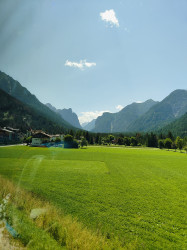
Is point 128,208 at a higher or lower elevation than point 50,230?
higher

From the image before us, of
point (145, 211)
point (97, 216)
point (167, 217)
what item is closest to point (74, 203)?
point (97, 216)

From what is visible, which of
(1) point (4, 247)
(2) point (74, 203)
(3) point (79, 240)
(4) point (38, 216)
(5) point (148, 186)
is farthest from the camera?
(5) point (148, 186)

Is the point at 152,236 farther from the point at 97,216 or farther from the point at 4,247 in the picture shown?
the point at 4,247

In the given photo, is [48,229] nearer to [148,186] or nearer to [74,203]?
[74,203]

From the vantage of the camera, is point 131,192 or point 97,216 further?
point 131,192

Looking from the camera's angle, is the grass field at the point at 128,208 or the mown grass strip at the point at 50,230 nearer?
the mown grass strip at the point at 50,230

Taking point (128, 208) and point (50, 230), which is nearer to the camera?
point (50, 230)

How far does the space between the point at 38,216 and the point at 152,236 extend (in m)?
6.38

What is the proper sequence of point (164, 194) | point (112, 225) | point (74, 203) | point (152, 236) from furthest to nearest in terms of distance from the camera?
1. point (164, 194)
2. point (74, 203)
3. point (112, 225)
4. point (152, 236)

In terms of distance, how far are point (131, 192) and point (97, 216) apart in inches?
202

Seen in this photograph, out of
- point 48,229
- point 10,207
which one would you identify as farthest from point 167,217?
point 10,207

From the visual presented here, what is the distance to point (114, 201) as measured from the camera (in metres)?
10.4

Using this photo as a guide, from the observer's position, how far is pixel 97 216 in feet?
27.3

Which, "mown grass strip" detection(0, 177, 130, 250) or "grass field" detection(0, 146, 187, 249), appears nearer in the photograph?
"mown grass strip" detection(0, 177, 130, 250)
